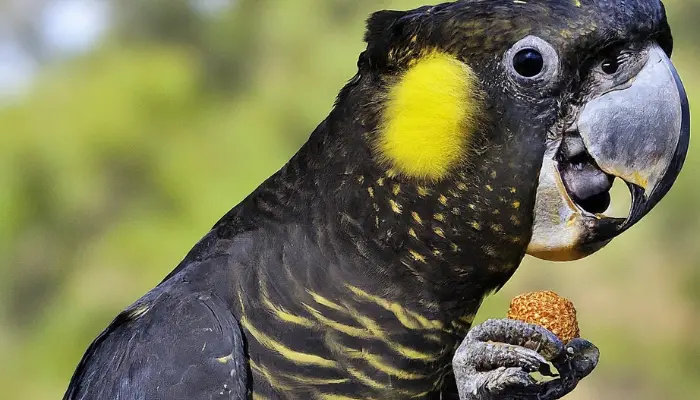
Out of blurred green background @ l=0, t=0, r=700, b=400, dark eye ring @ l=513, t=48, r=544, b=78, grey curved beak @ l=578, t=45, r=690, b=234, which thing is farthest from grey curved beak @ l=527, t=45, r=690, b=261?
blurred green background @ l=0, t=0, r=700, b=400

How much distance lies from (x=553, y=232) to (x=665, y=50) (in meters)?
0.36

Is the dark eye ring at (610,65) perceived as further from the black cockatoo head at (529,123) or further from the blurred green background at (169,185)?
the blurred green background at (169,185)

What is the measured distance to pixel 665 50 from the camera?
117 cm

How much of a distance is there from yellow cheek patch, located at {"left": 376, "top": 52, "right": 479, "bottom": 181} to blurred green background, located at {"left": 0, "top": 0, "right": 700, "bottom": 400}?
312 cm

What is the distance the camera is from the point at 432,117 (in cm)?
111

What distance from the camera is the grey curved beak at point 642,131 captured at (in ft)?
3.51

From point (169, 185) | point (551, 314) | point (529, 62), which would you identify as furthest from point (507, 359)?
point (169, 185)

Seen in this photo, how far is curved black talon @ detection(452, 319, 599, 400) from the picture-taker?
1088mm

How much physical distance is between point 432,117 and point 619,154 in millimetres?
294

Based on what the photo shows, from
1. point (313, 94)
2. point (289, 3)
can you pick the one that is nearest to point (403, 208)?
point (313, 94)

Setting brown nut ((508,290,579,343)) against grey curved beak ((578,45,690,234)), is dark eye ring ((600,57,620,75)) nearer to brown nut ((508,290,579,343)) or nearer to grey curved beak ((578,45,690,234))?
grey curved beak ((578,45,690,234))

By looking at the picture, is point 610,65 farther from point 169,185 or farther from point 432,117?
point 169,185

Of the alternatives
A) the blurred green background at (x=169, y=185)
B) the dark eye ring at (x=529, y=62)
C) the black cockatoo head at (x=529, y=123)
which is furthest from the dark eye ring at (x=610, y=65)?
the blurred green background at (x=169, y=185)

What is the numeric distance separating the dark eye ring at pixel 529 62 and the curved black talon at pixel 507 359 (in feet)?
1.30
